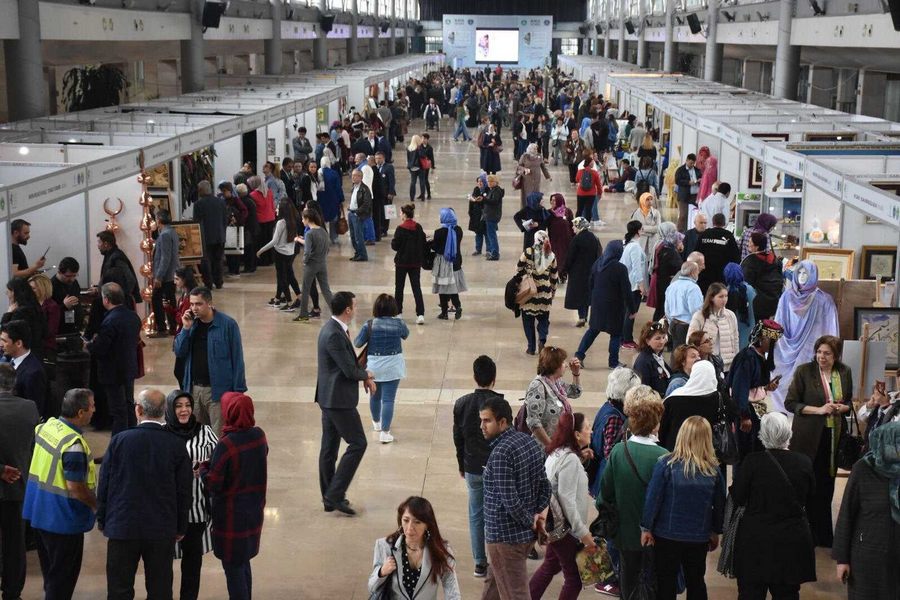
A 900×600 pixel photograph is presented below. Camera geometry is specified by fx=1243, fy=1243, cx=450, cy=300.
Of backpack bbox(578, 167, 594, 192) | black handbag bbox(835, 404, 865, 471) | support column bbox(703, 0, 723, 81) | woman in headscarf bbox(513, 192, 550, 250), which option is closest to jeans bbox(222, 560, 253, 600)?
black handbag bbox(835, 404, 865, 471)

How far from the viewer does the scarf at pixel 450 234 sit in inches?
518

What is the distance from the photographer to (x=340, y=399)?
802 centimetres

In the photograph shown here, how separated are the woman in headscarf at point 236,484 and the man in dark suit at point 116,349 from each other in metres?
2.70

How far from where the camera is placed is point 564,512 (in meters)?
6.11

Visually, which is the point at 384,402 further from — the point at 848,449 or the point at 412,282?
the point at 412,282

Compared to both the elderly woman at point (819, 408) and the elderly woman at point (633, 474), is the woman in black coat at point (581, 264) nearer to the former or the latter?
the elderly woman at point (819, 408)

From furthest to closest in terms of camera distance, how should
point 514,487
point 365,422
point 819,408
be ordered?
point 365,422
point 819,408
point 514,487

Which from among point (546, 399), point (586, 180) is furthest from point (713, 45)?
point (546, 399)

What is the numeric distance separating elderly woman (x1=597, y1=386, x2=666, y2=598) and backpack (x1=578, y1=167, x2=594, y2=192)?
13.7m

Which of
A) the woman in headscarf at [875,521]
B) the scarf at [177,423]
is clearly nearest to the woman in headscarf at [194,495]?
the scarf at [177,423]

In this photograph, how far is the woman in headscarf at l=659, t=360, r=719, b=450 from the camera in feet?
23.3

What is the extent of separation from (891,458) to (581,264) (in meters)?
7.12

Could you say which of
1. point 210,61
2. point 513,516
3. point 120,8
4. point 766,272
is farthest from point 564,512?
point 210,61

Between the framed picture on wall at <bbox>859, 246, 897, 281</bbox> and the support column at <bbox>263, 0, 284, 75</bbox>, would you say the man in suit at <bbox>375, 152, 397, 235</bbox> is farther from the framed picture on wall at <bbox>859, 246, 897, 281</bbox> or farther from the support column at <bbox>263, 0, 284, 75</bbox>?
the support column at <bbox>263, 0, 284, 75</bbox>
